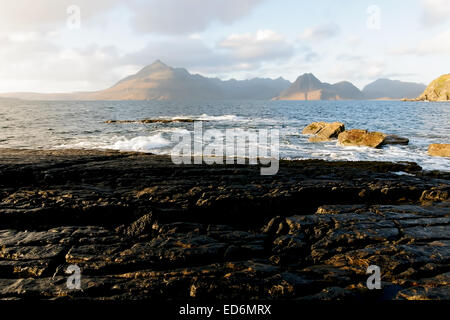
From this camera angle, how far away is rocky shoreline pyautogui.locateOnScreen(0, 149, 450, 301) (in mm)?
5434

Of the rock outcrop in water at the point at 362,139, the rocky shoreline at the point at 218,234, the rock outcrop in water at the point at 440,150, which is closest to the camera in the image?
the rocky shoreline at the point at 218,234

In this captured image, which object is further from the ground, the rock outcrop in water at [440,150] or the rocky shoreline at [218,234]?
the rock outcrop in water at [440,150]

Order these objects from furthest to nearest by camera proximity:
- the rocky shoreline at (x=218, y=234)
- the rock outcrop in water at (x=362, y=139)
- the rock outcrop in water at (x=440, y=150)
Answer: the rock outcrop in water at (x=362, y=139)
the rock outcrop in water at (x=440, y=150)
the rocky shoreline at (x=218, y=234)

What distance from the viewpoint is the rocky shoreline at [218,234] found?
5.43 metres

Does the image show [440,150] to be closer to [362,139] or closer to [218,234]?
[362,139]

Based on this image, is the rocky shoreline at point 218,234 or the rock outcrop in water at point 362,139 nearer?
the rocky shoreline at point 218,234

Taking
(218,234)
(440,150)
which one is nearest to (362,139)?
(440,150)

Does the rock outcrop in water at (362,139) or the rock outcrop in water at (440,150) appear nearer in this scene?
the rock outcrop in water at (440,150)

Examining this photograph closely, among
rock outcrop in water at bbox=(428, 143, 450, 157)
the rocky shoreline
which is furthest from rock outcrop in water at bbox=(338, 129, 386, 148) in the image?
the rocky shoreline

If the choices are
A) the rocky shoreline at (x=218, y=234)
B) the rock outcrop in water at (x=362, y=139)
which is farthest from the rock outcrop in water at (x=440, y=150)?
the rocky shoreline at (x=218, y=234)

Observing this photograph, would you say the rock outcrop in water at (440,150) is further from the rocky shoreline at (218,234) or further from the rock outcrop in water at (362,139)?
the rocky shoreline at (218,234)

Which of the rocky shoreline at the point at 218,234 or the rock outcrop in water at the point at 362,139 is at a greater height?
the rock outcrop in water at the point at 362,139

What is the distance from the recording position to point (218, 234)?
291 inches

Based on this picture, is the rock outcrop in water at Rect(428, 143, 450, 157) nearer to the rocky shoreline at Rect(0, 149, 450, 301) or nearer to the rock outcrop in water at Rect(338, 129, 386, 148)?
the rock outcrop in water at Rect(338, 129, 386, 148)
